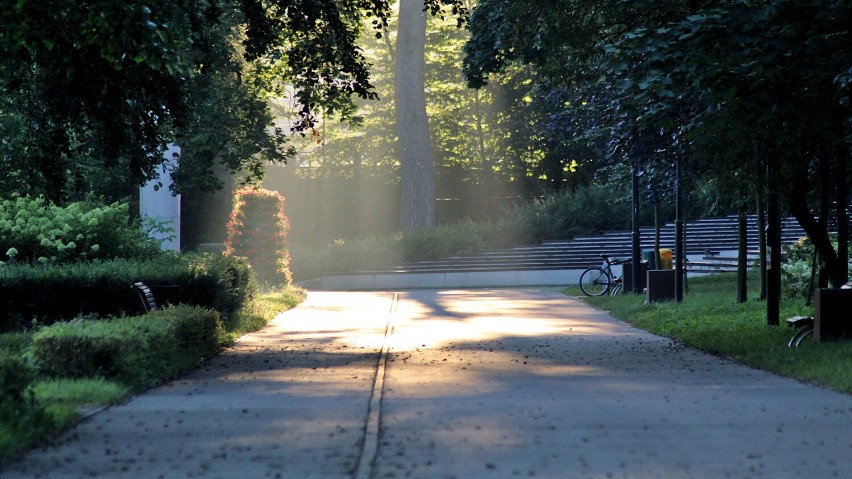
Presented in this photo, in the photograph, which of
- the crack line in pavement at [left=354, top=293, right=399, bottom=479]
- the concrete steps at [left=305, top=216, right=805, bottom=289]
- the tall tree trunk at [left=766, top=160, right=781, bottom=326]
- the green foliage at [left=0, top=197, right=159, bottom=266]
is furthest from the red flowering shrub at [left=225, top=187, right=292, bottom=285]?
the crack line in pavement at [left=354, top=293, right=399, bottom=479]

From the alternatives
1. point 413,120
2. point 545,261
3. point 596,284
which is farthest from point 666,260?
point 413,120

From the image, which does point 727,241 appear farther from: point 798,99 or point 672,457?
point 672,457

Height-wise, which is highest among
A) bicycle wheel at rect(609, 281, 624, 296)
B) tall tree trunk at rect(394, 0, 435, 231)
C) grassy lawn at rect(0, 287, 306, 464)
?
tall tree trunk at rect(394, 0, 435, 231)

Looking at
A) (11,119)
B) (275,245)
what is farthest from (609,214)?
(11,119)

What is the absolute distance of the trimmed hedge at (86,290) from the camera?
691 inches

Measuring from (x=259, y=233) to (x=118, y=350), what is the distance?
74.4 feet

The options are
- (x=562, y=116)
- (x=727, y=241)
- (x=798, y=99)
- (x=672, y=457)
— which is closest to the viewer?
(x=672, y=457)

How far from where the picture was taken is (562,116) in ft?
112

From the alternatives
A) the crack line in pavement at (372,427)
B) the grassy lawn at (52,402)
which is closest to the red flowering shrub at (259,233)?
the grassy lawn at (52,402)

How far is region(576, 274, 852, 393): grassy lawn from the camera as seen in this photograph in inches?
507

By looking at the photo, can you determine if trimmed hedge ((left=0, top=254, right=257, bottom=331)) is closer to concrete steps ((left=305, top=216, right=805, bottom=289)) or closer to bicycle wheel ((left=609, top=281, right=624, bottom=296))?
bicycle wheel ((left=609, top=281, right=624, bottom=296))

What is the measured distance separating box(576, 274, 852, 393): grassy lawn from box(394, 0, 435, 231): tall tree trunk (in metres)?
18.0

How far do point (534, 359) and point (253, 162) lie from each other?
1365cm

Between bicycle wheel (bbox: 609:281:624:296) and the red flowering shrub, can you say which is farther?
the red flowering shrub
